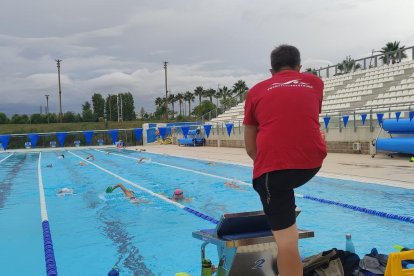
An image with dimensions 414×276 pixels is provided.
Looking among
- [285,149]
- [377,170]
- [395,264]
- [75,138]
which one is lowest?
[377,170]

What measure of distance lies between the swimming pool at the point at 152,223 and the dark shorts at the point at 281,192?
2.12 metres

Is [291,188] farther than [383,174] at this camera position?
No

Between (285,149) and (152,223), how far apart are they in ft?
14.8

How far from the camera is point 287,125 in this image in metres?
2.30

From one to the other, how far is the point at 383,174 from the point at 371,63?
1735 centimetres

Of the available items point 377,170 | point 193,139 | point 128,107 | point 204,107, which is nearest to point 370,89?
A: point 377,170

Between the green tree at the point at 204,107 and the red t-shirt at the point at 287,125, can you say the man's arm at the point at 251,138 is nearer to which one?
the red t-shirt at the point at 287,125

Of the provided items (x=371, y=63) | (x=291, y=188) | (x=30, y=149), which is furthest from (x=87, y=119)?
(x=291, y=188)

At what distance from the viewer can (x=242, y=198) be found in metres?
8.55

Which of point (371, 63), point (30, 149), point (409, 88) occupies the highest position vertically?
point (371, 63)

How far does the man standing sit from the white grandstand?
16.1 metres

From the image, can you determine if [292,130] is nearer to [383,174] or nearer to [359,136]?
[383,174]

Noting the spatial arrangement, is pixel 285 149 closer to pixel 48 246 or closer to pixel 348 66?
pixel 48 246

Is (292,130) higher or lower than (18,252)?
higher
